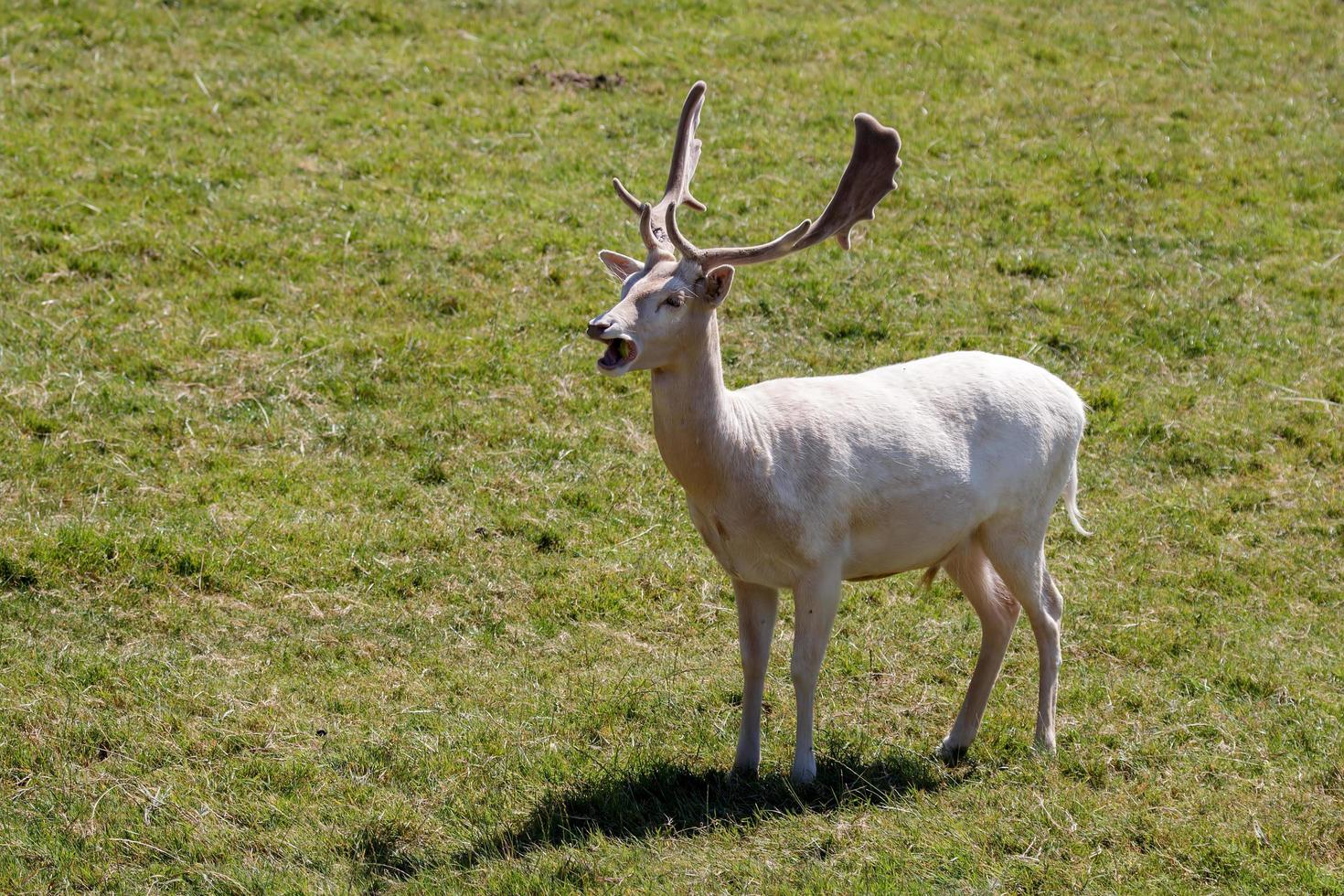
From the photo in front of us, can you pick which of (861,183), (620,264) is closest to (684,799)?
(620,264)

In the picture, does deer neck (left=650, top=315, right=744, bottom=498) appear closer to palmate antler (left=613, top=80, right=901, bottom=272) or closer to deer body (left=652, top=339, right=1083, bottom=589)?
deer body (left=652, top=339, right=1083, bottom=589)

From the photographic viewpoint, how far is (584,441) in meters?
10.7

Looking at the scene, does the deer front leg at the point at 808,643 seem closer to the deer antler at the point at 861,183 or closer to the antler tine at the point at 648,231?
the deer antler at the point at 861,183

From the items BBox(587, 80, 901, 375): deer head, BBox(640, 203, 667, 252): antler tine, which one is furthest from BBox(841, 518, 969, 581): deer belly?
BBox(640, 203, 667, 252): antler tine

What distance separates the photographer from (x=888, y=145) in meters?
6.77

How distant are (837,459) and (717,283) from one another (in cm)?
109

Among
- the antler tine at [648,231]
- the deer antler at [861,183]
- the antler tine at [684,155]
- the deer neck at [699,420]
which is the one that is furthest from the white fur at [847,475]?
the deer antler at [861,183]

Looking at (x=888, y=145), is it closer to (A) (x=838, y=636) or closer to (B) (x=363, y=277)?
(A) (x=838, y=636)

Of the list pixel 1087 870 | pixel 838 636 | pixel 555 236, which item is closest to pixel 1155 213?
pixel 555 236

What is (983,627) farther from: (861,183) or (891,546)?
(861,183)

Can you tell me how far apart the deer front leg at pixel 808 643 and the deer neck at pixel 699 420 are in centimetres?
66

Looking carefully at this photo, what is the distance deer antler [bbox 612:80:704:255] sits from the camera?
6.74 meters

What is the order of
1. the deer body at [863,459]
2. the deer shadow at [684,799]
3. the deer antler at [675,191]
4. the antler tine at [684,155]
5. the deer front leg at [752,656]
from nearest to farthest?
the deer shadow at [684,799], the deer body at [863,459], the deer antler at [675,191], the deer front leg at [752,656], the antler tine at [684,155]

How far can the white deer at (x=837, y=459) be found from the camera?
6477mm
